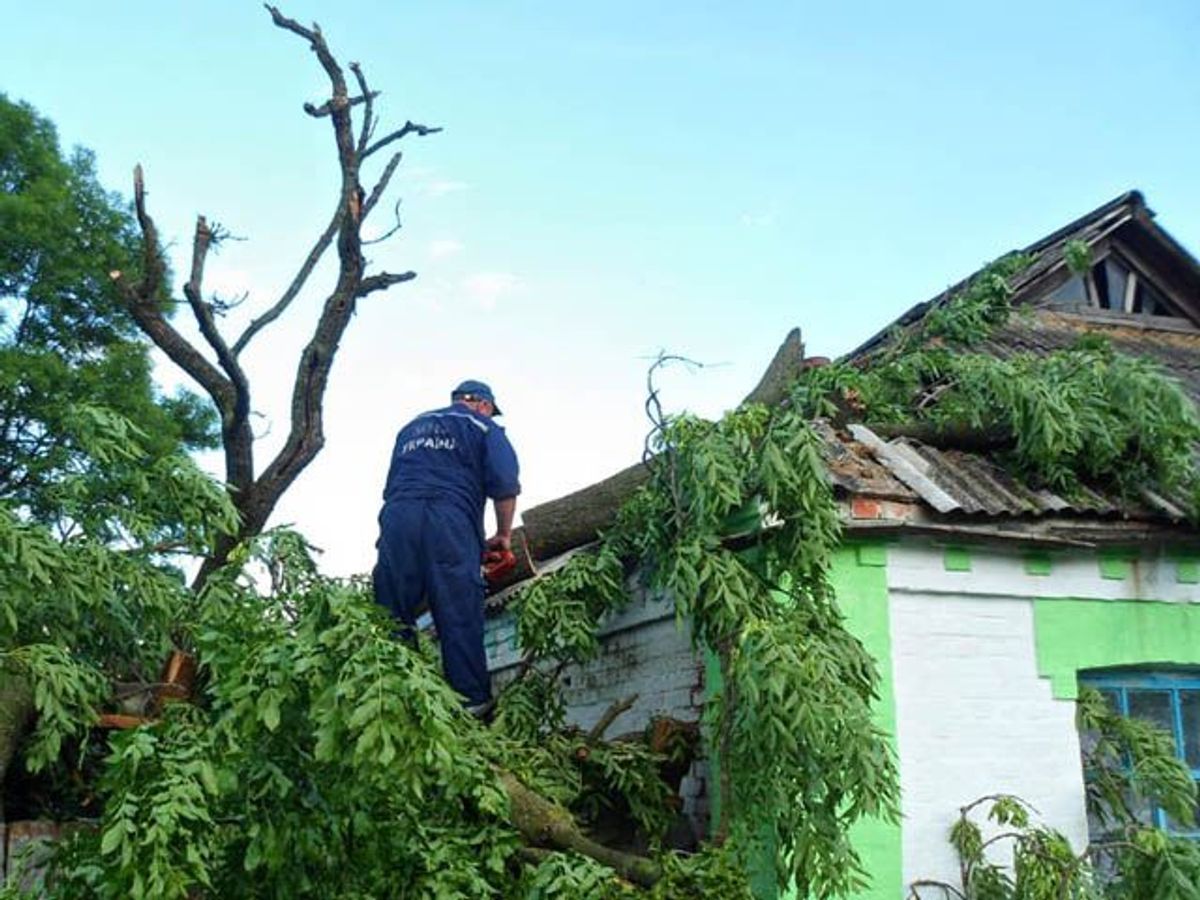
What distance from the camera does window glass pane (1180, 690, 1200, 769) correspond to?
6742 millimetres

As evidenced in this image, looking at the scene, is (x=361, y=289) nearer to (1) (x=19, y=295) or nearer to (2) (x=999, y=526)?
(2) (x=999, y=526)

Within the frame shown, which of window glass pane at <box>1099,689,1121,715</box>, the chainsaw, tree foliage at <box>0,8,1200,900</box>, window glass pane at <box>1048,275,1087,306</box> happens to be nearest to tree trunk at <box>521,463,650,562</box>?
tree foliage at <box>0,8,1200,900</box>

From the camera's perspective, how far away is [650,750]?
6375mm

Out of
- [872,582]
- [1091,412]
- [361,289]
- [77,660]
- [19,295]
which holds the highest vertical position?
[19,295]

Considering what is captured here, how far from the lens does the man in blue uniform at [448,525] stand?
6027 millimetres

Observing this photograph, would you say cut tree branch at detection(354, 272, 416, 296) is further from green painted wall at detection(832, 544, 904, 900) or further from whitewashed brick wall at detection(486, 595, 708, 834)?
green painted wall at detection(832, 544, 904, 900)

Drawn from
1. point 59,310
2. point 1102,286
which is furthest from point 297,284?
point 59,310

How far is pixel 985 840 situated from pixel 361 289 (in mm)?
4594

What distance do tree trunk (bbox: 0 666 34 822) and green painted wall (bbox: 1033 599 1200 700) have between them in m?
4.61

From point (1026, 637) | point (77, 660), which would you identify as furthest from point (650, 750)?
point (77, 660)

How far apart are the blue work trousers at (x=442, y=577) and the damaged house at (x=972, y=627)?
0.99 metres

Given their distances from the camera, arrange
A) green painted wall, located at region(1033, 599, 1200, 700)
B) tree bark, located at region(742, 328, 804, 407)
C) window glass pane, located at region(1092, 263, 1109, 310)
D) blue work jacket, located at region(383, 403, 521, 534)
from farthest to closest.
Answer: window glass pane, located at region(1092, 263, 1109, 310)
tree bark, located at region(742, 328, 804, 407)
green painted wall, located at region(1033, 599, 1200, 700)
blue work jacket, located at region(383, 403, 521, 534)

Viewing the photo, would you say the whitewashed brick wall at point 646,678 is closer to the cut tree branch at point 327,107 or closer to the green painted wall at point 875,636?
the green painted wall at point 875,636

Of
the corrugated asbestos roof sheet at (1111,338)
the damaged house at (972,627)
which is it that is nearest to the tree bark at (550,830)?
the damaged house at (972,627)
